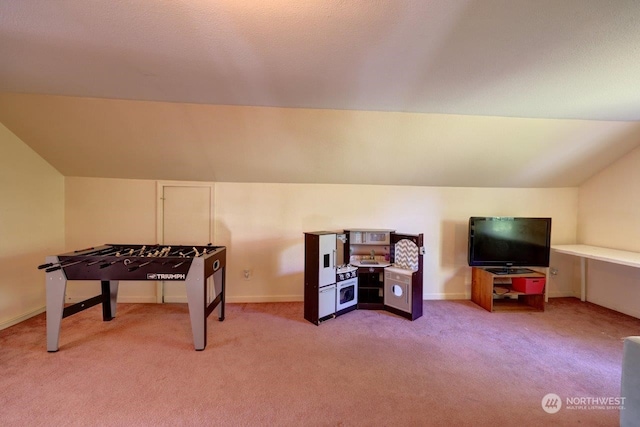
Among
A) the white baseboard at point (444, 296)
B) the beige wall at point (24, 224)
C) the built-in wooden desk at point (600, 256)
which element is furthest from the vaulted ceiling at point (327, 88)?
the white baseboard at point (444, 296)

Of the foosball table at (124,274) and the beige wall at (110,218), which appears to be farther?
the beige wall at (110,218)

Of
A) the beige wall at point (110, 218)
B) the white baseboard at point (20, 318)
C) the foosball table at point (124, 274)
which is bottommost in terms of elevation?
the white baseboard at point (20, 318)

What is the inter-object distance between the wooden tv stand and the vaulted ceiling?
4.45 feet

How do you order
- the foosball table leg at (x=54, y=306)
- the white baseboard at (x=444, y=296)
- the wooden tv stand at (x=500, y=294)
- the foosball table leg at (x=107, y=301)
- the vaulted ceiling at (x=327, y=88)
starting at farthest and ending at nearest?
the white baseboard at (x=444, y=296) → the wooden tv stand at (x=500, y=294) → the foosball table leg at (x=107, y=301) → the foosball table leg at (x=54, y=306) → the vaulted ceiling at (x=327, y=88)

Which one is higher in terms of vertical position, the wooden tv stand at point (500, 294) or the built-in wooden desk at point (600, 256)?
the built-in wooden desk at point (600, 256)

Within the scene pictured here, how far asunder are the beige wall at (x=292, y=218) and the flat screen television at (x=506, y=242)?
337 mm

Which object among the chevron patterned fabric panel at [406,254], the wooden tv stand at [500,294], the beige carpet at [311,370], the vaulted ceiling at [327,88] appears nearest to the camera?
the vaulted ceiling at [327,88]

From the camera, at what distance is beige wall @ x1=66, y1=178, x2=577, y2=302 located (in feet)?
11.4

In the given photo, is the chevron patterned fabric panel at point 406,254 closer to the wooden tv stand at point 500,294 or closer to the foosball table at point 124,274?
the wooden tv stand at point 500,294

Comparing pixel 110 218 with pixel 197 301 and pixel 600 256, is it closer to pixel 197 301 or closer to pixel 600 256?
pixel 197 301

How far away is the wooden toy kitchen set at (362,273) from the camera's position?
9.80ft

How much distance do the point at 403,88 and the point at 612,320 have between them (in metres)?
3.90

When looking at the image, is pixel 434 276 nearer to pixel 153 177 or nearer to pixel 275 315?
pixel 275 315

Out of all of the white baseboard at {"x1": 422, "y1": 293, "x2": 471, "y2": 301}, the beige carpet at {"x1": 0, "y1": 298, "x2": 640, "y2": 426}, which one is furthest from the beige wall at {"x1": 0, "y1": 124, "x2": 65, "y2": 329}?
the white baseboard at {"x1": 422, "y1": 293, "x2": 471, "y2": 301}
